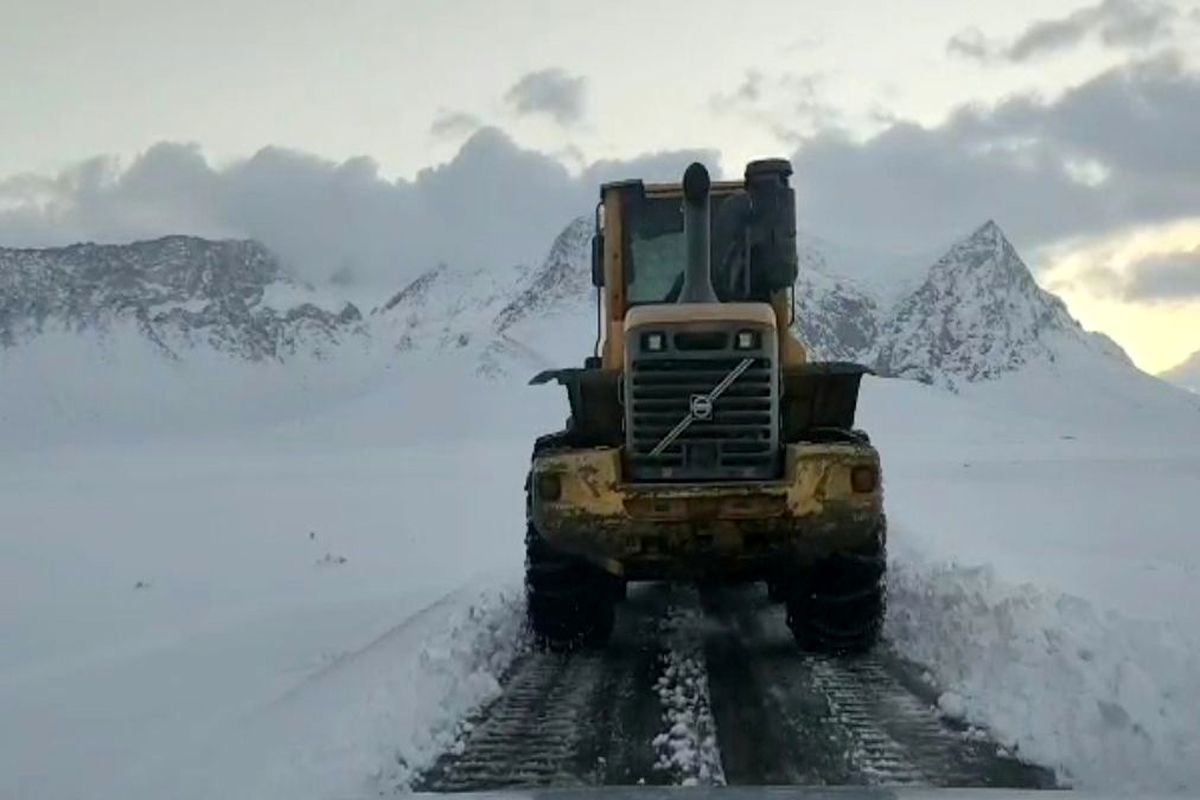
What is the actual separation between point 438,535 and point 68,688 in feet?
35.5

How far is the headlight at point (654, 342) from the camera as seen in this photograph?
315 inches

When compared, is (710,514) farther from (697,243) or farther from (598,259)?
(598,259)

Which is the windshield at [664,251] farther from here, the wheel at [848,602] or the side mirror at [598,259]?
the wheel at [848,602]

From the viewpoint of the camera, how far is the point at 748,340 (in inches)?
314

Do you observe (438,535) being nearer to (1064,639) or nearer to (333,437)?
(1064,639)

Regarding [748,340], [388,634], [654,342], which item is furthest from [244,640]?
[748,340]

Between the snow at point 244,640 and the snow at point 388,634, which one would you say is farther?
the snow at point 244,640

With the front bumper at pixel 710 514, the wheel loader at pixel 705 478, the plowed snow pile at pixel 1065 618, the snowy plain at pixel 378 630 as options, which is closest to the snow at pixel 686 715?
the wheel loader at pixel 705 478

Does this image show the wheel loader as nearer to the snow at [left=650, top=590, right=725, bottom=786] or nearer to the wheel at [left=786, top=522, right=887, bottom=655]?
the wheel at [left=786, top=522, right=887, bottom=655]

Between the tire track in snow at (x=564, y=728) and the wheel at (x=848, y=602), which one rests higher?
the wheel at (x=848, y=602)

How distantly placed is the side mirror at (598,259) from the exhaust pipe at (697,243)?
96cm

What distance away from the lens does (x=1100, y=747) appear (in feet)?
18.7

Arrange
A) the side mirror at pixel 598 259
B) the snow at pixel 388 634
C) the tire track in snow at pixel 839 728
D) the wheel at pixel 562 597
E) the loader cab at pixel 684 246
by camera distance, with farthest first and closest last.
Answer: the side mirror at pixel 598 259
the loader cab at pixel 684 246
the wheel at pixel 562 597
the snow at pixel 388 634
the tire track in snow at pixel 839 728

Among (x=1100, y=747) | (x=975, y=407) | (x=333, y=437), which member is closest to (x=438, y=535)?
(x=1100, y=747)
